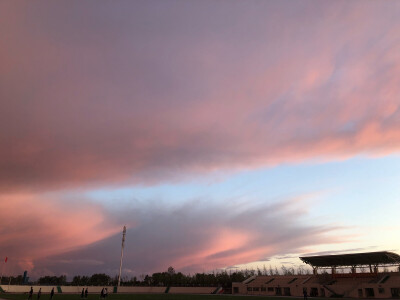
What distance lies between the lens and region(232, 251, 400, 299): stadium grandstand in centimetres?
6141

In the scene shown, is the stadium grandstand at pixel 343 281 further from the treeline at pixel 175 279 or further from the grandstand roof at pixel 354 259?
the treeline at pixel 175 279

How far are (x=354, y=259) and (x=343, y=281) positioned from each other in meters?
5.89

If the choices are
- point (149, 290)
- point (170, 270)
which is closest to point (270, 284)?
point (149, 290)

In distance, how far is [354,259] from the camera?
71562 millimetres

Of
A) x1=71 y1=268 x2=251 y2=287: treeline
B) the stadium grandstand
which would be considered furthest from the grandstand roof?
x1=71 y1=268 x2=251 y2=287: treeline

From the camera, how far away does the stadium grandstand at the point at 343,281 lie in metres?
61.4

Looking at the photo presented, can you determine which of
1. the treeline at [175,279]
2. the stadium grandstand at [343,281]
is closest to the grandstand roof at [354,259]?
the stadium grandstand at [343,281]

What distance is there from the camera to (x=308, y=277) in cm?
8038

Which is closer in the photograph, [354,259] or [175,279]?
[354,259]

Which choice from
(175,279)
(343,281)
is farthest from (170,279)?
(343,281)

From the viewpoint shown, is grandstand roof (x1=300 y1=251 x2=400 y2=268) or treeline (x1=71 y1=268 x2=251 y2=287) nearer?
grandstand roof (x1=300 y1=251 x2=400 y2=268)

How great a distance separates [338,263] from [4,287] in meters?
86.4

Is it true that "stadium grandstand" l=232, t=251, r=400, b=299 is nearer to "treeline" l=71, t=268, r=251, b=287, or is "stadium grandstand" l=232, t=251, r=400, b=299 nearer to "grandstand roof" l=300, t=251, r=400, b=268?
"grandstand roof" l=300, t=251, r=400, b=268

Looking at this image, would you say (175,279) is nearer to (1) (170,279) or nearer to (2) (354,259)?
(1) (170,279)
